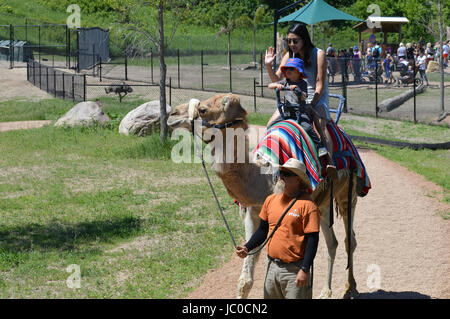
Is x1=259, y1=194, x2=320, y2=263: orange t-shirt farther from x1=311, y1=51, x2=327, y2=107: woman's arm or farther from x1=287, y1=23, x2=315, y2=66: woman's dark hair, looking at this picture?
x1=287, y1=23, x2=315, y2=66: woman's dark hair

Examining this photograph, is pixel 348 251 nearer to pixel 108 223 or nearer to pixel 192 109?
pixel 192 109

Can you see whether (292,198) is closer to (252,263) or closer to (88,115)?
(252,263)

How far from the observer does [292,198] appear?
5.36m

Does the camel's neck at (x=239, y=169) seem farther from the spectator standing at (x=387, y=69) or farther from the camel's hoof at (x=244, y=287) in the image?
the spectator standing at (x=387, y=69)

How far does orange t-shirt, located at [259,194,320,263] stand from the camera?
17.2 ft

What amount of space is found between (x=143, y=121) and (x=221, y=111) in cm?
1301

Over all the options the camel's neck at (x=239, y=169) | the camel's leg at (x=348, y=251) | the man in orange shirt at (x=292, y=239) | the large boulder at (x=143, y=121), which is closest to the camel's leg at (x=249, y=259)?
the camel's neck at (x=239, y=169)

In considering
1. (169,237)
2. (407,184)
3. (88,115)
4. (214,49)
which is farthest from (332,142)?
(214,49)

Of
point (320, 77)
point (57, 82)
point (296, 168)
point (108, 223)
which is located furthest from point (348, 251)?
point (57, 82)

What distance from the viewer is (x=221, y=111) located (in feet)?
21.3

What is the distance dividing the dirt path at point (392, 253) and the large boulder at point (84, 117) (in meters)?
10.3

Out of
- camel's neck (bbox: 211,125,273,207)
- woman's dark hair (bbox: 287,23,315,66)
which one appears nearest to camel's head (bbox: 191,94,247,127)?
camel's neck (bbox: 211,125,273,207)

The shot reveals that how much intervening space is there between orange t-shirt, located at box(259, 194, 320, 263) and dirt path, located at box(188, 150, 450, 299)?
7.17ft
